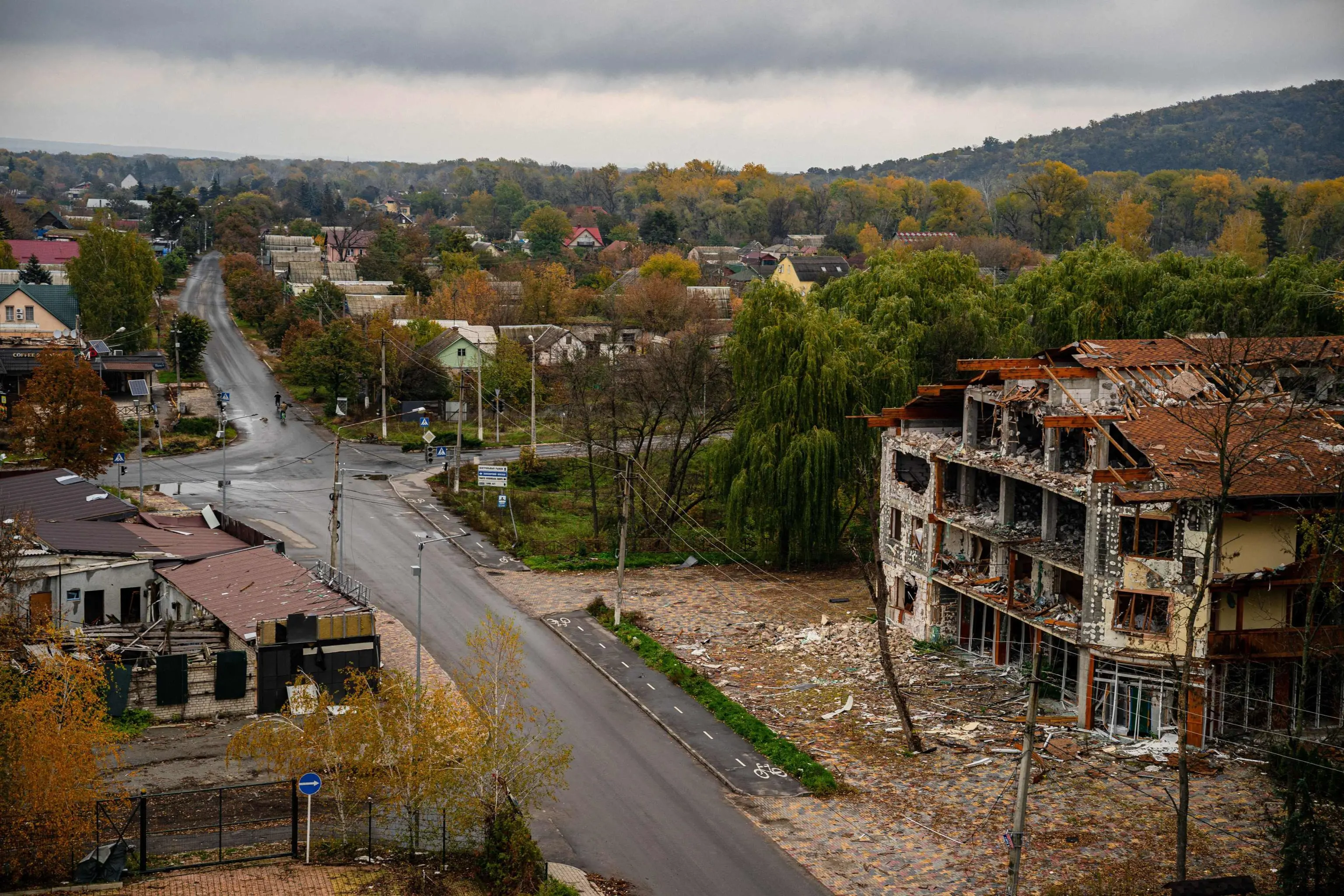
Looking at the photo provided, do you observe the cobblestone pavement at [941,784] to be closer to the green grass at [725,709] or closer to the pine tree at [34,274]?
the green grass at [725,709]

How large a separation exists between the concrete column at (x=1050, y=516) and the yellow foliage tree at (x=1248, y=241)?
9186cm

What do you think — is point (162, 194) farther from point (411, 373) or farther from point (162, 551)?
point (162, 551)

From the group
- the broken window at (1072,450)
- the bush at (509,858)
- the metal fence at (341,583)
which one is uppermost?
the broken window at (1072,450)

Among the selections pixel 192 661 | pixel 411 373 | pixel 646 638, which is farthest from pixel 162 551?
pixel 411 373

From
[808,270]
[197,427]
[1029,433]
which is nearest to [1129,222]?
[808,270]

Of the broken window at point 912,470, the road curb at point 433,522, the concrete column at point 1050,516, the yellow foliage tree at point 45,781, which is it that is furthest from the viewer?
the road curb at point 433,522

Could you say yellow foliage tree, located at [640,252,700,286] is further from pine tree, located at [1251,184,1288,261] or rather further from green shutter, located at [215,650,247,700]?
green shutter, located at [215,650,247,700]

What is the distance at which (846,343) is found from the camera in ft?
165

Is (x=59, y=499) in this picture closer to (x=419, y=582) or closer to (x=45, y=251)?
(x=419, y=582)

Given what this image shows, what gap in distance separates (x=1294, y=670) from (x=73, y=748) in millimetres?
28148

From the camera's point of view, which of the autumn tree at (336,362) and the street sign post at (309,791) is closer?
the street sign post at (309,791)

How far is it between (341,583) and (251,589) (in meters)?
3.39

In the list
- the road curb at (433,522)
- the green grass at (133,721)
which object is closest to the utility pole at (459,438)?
the road curb at (433,522)

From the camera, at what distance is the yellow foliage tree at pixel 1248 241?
122 metres
